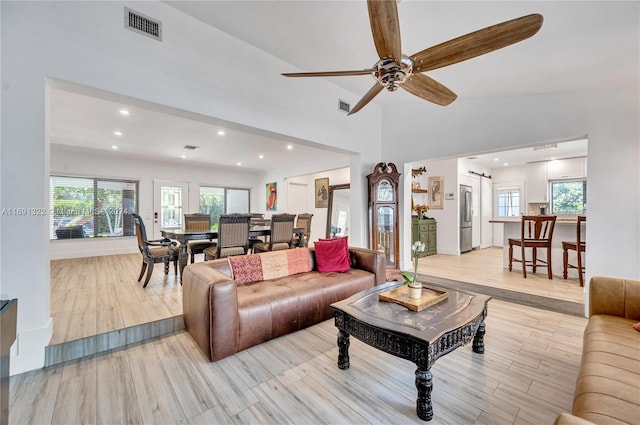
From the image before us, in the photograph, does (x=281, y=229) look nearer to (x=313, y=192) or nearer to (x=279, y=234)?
(x=279, y=234)

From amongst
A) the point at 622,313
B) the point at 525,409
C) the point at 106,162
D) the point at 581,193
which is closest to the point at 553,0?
the point at 622,313

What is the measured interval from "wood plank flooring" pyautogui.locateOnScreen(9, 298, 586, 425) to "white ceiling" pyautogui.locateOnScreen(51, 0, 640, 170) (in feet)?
7.64

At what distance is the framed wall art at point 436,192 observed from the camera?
688cm

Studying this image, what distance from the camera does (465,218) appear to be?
691 centimetres

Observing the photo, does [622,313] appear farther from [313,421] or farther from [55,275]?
[55,275]

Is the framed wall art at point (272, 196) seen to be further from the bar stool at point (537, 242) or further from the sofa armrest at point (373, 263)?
the bar stool at point (537, 242)

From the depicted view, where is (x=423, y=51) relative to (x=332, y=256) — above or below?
above

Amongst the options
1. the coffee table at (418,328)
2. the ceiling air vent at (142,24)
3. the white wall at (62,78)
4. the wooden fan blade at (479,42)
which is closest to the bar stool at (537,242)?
the coffee table at (418,328)

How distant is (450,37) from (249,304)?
128 inches

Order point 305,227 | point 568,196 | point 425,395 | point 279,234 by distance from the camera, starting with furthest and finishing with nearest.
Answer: point 568,196, point 305,227, point 279,234, point 425,395

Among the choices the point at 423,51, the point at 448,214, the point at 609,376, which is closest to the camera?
the point at 609,376

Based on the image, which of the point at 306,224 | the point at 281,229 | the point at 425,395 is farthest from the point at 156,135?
the point at 425,395

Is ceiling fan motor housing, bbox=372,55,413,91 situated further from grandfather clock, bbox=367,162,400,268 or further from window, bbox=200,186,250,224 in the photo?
window, bbox=200,186,250,224

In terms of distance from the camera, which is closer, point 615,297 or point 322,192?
point 615,297
